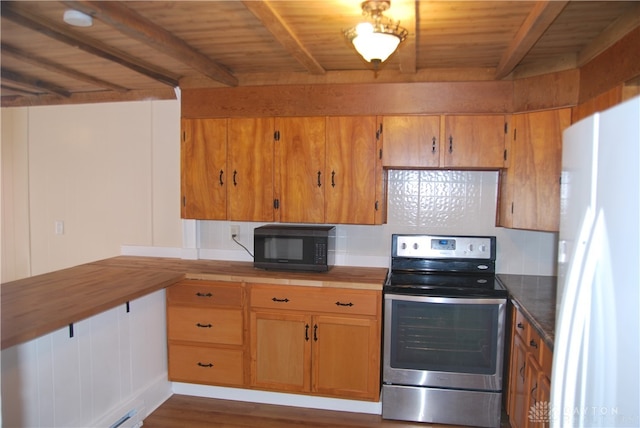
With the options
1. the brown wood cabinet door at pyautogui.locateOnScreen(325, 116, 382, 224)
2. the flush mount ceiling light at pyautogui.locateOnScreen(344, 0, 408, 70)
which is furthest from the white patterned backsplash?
the flush mount ceiling light at pyautogui.locateOnScreen(344, 0, 408, 70)

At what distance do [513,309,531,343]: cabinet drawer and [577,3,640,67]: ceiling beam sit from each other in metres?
1.50

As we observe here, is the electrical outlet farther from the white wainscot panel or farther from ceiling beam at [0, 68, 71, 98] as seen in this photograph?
ceiling beam at [0, 68, 71, 98]

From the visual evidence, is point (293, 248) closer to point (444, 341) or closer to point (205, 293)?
point (205, 293)

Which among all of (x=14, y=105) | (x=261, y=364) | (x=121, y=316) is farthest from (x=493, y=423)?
(x=14, y=105)

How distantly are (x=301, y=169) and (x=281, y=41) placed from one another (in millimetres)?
971

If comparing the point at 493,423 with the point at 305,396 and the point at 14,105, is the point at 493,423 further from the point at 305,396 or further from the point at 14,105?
the point at 14,105

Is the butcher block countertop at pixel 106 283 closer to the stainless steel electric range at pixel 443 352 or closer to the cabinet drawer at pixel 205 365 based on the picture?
the stainless steel electric range at pixel 443 352

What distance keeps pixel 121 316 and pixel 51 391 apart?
22.5 inches

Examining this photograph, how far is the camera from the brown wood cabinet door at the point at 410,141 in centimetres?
285

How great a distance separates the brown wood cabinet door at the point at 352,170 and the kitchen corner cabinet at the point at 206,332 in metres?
0.92

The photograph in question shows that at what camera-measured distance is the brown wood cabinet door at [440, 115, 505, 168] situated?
2.78 meters

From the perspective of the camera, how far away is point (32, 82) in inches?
131

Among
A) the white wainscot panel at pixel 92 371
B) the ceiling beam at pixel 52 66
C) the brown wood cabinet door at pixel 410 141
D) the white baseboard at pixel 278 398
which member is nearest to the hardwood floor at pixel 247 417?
the white baseboard at pixel 278 398

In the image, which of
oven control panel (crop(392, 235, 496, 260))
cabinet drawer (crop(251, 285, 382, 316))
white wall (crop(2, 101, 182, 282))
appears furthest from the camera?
white wall (crop(2, 101, 182, 282))
